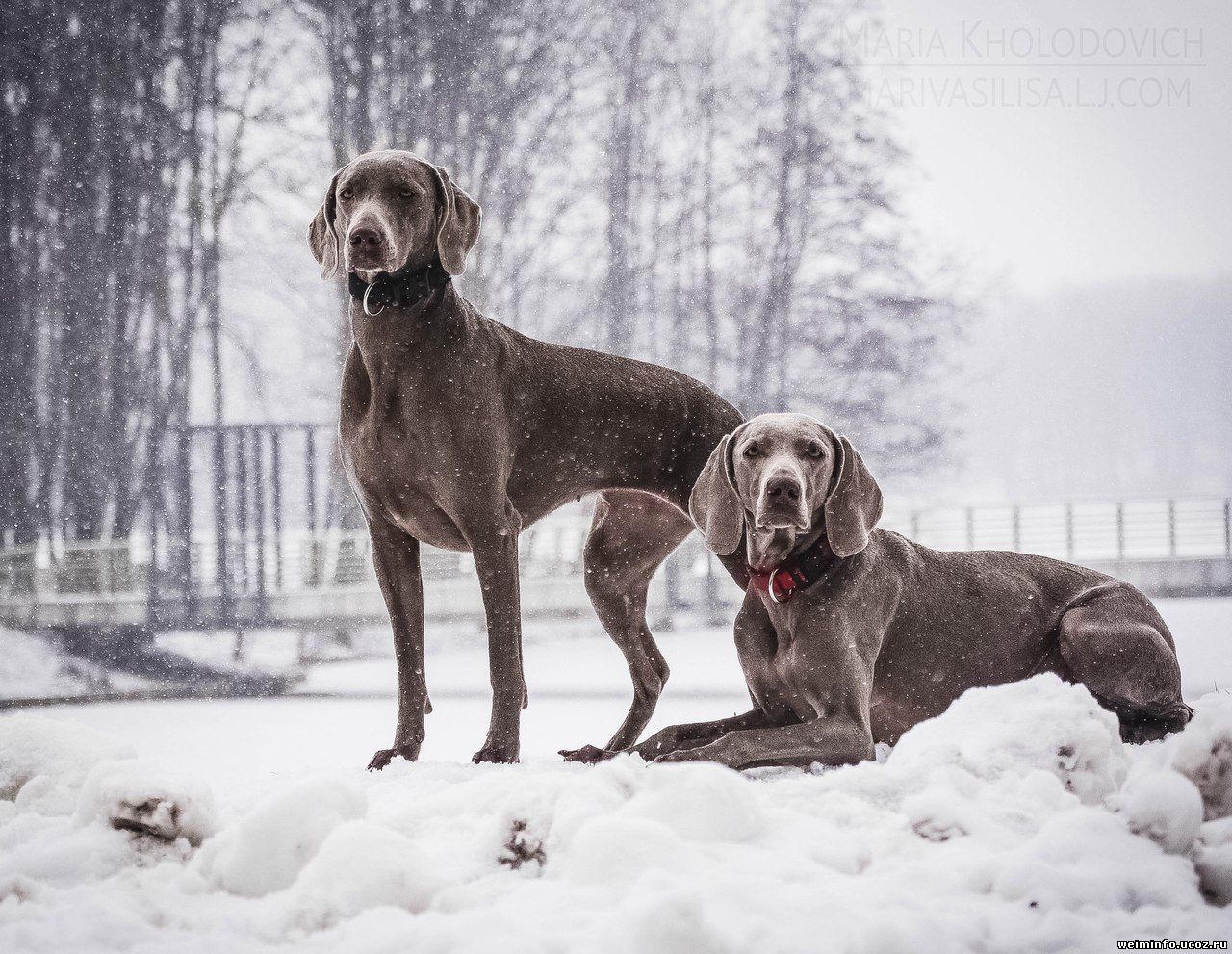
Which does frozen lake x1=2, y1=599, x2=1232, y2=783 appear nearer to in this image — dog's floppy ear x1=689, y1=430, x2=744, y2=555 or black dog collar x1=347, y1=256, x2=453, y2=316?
dog's floppy ear x1=689, y1=430, x2=744, y2=555

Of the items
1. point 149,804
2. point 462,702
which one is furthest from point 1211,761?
point 462,702

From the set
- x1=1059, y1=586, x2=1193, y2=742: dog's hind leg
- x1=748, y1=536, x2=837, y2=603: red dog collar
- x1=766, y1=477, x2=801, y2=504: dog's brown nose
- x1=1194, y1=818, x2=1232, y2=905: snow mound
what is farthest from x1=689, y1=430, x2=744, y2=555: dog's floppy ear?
x1=1194, y1=818, x2=1232, y2=905: snow mound

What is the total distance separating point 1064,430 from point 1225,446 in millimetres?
1289

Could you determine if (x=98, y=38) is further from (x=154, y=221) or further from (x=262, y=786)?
(x=262, y=786)

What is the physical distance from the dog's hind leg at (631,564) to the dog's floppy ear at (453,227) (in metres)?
0.82

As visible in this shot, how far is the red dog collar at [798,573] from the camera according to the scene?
7.95 ft

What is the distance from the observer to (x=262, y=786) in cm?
235

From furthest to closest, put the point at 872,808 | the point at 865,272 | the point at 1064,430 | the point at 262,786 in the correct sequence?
1. the point at 1064,430
2. the point at 865,272
3. the point at 262,786
4. the point at 872,808

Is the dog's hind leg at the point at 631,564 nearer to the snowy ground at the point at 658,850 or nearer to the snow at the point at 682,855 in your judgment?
the snowy ground at the point at 658,850

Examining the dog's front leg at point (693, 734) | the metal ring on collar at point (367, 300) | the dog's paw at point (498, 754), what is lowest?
the dog's paw at point (498, 754)

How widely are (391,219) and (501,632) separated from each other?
871 millimetres

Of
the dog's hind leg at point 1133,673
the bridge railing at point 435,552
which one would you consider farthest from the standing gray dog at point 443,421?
the bridge railing at point 435,552

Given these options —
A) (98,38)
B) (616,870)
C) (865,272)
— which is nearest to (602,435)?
(616,870)

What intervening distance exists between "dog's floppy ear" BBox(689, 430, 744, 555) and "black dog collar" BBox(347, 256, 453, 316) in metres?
0.70
